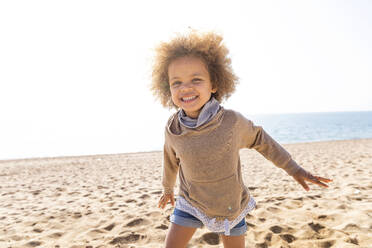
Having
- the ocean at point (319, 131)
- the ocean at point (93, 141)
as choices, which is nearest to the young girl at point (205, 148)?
the ocean at point (93, 141)

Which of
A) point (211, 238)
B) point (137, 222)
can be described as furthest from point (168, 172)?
point (137, 222)

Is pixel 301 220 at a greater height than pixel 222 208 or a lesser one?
lesser

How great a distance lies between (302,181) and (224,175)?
62 cm

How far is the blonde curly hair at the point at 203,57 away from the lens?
2.00 meters

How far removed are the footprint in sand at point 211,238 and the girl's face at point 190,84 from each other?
1748mm

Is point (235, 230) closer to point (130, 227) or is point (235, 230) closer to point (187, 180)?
point (187, 180)

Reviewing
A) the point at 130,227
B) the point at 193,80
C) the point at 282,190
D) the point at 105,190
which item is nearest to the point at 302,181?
the point at 193,80

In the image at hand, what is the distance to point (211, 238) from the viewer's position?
3.05 m

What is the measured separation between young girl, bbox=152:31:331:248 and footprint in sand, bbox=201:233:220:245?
1.11m

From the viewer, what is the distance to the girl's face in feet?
6.16

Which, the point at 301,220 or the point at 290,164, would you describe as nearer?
the point at 290,164

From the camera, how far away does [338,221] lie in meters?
3.22

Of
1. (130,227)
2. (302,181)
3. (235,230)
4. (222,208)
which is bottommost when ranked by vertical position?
(130,227)

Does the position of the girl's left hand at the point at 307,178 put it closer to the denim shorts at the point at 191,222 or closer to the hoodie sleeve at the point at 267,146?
the hoodie sleeve at the point at 267,146
